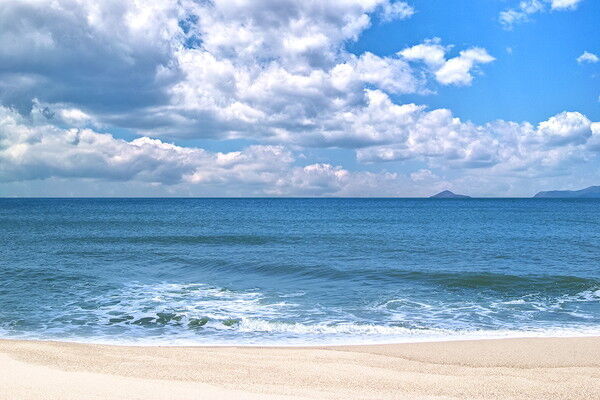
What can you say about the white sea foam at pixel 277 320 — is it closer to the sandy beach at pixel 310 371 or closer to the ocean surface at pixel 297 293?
the ocean surface at pixel 297 293

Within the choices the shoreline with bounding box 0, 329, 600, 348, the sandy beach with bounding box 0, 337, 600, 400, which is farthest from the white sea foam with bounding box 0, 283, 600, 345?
the sandy beach with bounding box 0, 337, 600, 400

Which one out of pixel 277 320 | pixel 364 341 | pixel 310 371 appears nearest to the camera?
pixel 310 371

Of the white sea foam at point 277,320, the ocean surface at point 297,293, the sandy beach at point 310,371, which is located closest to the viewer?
the sandy beach at point 310,371

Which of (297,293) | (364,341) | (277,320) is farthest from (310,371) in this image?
(297,293)

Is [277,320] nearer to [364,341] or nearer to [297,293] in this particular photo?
[364,341]

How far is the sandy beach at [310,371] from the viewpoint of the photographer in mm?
8438

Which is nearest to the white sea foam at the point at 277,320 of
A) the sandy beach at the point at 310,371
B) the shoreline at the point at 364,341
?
the shoreline at the point at 364,341

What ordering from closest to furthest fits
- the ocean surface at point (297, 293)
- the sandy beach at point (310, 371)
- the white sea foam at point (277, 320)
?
the sandy beach at point (310, 371), the white sea foam at point (277, 320), the ocean surface at point (297, 293)

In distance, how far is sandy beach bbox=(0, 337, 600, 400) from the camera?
8.44m

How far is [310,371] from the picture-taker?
400 inches

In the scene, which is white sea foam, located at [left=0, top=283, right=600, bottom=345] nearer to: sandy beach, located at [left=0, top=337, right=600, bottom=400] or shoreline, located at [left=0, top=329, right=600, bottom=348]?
shoreline, located at [left=0, top=329, right=600, bottom=348]

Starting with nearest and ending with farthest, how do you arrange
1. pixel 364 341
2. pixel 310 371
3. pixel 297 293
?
pixel 310 371 < pixel 364 341 < pixel 297 293

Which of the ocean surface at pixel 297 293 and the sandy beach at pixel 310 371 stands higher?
the sandy beach at pixel 310 371

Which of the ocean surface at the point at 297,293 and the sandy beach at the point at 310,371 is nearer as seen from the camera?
the sandy beach at the point at 310,371
